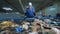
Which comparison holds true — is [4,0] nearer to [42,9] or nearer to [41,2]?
[41,2]

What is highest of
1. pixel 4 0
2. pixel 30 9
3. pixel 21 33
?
pixel 4 0

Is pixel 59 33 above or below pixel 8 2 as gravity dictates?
below

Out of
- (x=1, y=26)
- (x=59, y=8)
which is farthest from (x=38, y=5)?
(x=1, y=26)

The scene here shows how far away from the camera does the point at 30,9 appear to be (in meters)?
3.31

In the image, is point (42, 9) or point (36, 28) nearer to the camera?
point (36, 28)

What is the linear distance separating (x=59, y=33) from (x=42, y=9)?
273 inches

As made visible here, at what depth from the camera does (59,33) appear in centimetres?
140

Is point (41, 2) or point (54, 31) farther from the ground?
point (41, 2)

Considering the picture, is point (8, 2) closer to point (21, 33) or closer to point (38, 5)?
point (38, 5)

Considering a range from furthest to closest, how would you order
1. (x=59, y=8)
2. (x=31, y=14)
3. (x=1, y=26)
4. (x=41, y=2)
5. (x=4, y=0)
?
(x=59, y=8)
(x=41, y=2)
(x=4, y=0)
(x=31, y=14)
(x=1, y=26)

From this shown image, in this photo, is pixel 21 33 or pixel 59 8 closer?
pixel 21 33

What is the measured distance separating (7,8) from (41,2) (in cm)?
207

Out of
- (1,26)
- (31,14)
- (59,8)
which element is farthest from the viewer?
(59,8)

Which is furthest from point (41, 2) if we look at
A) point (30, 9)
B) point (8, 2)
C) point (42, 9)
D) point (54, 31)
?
point (54, 31)
